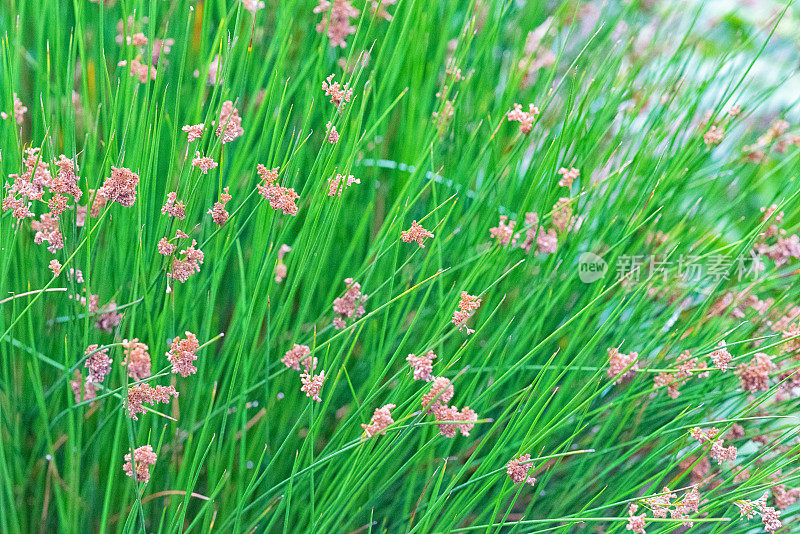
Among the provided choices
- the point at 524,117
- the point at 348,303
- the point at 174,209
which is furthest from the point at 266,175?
the point at 524,117

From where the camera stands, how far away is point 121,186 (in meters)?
0.82

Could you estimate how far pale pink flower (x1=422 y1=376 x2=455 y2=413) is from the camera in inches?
33.2

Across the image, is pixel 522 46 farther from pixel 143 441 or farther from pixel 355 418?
pixel 143 441

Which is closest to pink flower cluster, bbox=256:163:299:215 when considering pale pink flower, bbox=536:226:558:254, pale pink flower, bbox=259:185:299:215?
pale pink flower, bbox=259:185:299:215

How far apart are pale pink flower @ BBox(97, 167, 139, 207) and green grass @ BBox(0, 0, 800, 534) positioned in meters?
0.07

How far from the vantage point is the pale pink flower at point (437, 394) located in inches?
33.2

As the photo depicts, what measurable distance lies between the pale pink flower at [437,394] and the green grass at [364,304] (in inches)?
1.9

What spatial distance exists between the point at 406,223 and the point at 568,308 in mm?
363

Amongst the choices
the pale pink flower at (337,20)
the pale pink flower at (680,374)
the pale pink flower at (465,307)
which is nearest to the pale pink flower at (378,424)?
the pale pink flower at (465,307)

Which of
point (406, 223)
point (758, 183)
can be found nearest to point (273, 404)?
point (406, 223)

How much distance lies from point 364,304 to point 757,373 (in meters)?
0.64

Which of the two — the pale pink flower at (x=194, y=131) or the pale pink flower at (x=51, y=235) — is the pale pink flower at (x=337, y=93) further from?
the pale pink flower at (x=51, y=235)

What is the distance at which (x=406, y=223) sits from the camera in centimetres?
128

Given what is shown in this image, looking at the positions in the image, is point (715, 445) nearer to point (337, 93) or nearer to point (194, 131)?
point (337, 93)
